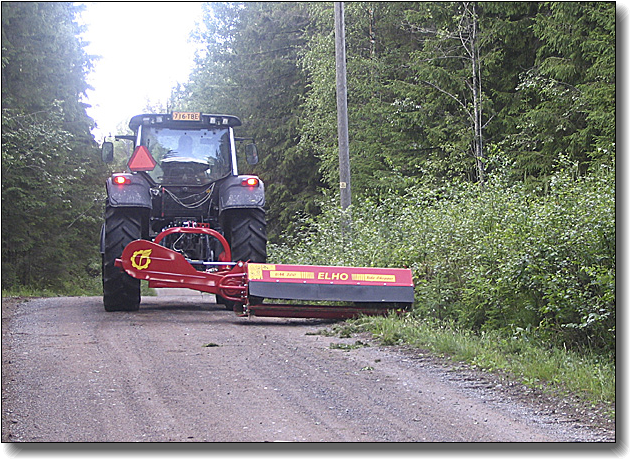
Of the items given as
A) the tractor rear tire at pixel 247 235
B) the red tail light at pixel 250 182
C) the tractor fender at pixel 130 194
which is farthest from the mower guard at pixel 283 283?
the red tail light at pixel 250 182

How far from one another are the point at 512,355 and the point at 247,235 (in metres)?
4.78

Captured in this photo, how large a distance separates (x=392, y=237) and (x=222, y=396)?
20.5ft

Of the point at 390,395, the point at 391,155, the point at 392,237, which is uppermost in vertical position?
the point at 391,155

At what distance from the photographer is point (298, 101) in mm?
26562

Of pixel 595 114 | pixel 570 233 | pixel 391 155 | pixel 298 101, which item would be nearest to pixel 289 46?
pixel 298 101

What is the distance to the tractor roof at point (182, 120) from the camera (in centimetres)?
1135

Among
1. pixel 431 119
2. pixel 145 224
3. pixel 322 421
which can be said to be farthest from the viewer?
pixel 431 119

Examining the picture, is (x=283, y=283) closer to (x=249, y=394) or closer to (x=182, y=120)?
(x=182, y=120)

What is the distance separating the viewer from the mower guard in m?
9.08

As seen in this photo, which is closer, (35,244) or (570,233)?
(570,233)

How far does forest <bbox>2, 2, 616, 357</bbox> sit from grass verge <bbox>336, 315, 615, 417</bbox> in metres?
0.35

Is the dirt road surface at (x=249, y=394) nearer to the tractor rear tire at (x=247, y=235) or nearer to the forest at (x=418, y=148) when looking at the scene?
the forest at (x=418, y=148)

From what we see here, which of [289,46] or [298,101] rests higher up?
[289,46]

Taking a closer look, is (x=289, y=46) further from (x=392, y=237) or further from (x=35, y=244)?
(x=392, y=237)
